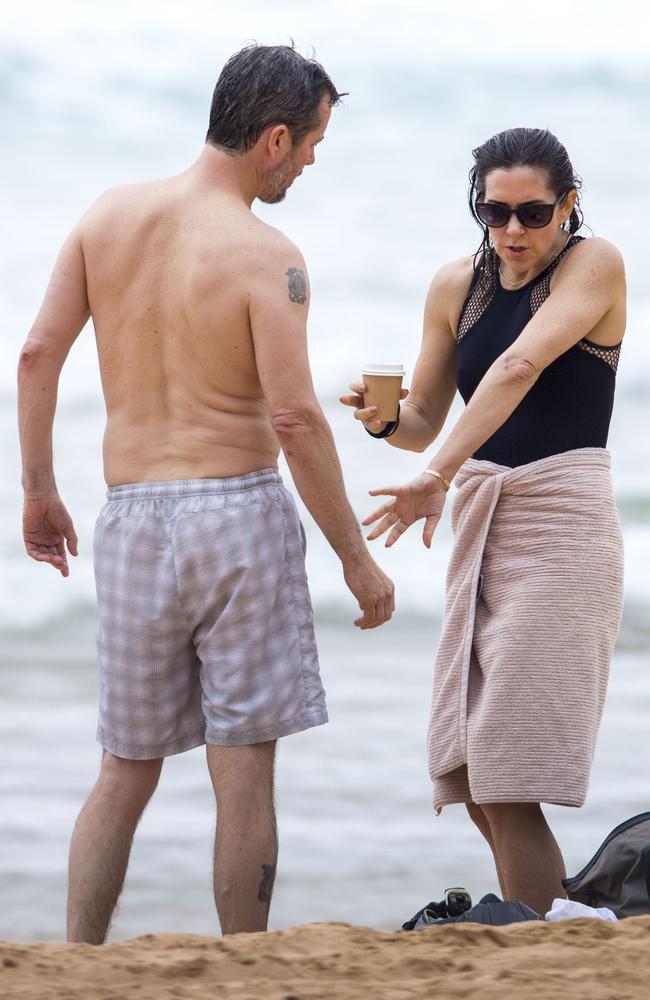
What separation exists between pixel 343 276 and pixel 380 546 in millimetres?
5489

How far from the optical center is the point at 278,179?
3100 millimetres

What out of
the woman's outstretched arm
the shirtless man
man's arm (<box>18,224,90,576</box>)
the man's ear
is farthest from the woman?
man's arm (<box>18,224,90,576</box>)

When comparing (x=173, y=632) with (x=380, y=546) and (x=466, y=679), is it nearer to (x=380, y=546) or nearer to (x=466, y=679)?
(x=466, y=679)

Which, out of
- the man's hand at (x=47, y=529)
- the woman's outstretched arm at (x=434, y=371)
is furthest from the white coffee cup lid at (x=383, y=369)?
the man's hand at (x=47, y=529)

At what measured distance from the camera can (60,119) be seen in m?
17.8

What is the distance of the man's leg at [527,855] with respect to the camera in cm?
307

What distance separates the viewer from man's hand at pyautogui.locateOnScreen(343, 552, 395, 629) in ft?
9.97

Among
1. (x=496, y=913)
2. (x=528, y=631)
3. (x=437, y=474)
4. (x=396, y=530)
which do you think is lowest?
(x=496, y=913)

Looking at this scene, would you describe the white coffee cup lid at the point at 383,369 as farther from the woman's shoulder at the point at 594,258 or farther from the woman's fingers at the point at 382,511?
the woman's shoulder at the point at 594,258

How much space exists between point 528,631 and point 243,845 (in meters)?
0.78

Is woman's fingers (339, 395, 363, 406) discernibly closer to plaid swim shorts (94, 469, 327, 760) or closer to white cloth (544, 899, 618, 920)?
plaid swim shorts (94, 469, 327, 760)

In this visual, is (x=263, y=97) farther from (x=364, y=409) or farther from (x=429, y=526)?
(x=429, y=526)

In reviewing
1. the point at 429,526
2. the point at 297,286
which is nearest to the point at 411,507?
the point at 429,526

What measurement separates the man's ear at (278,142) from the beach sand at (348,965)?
163 centimetres
